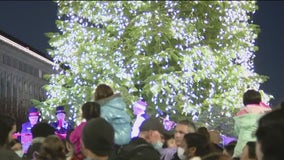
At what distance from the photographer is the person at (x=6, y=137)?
14.9 ft

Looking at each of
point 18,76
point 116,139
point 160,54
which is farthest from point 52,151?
point 18,76

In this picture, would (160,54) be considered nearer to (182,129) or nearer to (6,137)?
(182,129)

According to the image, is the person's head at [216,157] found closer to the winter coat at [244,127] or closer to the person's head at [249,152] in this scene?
the person's head at [249,152]

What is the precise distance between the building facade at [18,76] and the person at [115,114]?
53.0m

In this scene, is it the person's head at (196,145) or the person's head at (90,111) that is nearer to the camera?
the person's head at (90,111)

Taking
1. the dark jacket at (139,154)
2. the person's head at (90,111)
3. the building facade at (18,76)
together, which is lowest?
the dark jacket at (139,154)

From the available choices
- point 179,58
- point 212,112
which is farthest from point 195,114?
point 179,58

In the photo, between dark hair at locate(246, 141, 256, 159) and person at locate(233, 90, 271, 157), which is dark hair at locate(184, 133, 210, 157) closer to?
person at locate(233, 90, 271, 157)

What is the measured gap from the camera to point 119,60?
65.0 ft

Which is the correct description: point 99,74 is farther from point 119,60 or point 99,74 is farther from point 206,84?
point 206,84

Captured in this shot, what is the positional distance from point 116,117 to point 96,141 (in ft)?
7.27

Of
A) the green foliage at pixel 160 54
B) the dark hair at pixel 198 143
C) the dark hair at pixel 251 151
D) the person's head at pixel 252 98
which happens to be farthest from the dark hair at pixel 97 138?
the green foliage at pixel 160 54

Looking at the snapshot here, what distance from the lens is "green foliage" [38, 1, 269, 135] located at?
63.1 ft

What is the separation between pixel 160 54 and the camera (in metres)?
19.0
